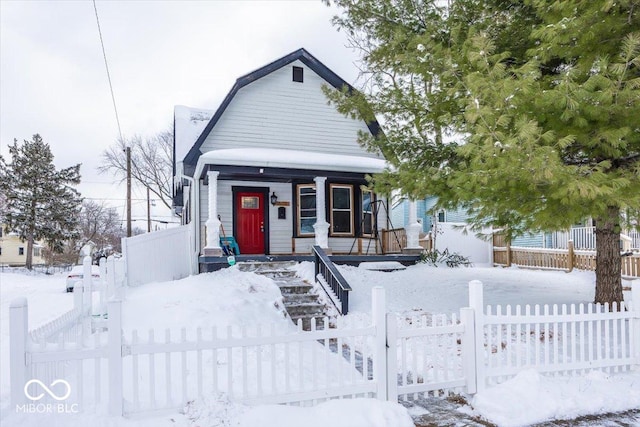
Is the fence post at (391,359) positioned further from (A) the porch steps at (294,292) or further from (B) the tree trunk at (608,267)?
(B) the tree trunk at (608,267)

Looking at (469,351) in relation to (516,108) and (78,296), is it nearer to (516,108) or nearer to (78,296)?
(516,108)

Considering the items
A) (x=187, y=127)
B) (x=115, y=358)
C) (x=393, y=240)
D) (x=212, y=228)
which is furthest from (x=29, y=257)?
(x=115, y=358)

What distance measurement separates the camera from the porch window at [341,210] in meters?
14.4

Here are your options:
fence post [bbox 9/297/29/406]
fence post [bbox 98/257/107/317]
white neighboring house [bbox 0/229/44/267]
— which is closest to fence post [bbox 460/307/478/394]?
fence post [bbox 9/297/29/406]

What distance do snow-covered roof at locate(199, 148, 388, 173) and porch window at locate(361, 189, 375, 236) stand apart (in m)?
1.49

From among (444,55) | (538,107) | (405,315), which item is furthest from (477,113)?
(405,315)

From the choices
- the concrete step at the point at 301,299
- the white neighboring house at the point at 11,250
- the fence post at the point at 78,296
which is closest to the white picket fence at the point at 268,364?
the fence post at the point at 78,296

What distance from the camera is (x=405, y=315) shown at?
8031mm

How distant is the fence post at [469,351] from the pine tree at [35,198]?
33191mm

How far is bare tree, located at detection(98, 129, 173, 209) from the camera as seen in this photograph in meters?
35.8

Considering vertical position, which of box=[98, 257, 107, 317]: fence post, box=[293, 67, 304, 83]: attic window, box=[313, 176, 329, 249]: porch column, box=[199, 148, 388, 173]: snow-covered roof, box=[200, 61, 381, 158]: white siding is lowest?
box=[98, 257, 107, 317]: fence post

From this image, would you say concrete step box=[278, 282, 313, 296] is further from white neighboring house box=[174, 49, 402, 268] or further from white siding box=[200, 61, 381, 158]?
white siding box=[200, 61, 381, 158]

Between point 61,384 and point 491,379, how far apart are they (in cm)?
430

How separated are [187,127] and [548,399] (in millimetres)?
15805
